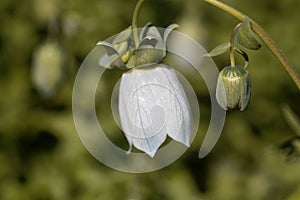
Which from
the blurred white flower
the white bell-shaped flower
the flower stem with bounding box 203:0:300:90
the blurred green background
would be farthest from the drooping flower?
the blurred white flower

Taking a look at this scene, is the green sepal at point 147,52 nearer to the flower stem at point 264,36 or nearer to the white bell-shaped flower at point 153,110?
the white bell-shaped flower at point 153,110

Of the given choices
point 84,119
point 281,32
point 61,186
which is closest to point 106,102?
point 84,119

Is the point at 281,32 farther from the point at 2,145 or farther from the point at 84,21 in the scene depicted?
the point at 2,145

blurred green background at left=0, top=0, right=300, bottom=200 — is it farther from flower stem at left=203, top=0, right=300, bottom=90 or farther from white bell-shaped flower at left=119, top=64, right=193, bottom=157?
flower stem at left=203, top=0, right=300, bottom=90

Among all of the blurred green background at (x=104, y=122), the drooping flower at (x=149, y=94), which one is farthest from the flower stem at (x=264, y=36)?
the blurred green background at (x=104, y=122)

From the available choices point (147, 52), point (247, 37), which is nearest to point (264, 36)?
point (247, 37)

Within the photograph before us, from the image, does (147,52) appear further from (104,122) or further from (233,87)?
(104,122)
